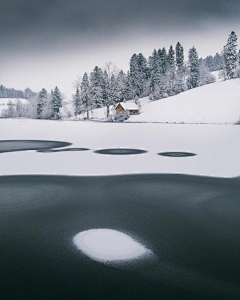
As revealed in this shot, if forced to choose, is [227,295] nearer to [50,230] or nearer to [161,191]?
[50,230]

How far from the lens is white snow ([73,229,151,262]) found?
4832 mm

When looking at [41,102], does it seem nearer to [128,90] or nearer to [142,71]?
[128,90]

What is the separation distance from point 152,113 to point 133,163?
60.7 meters

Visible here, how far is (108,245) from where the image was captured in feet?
17.2

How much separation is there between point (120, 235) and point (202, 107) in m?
65.9

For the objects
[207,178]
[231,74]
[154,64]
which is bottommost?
[207,178]

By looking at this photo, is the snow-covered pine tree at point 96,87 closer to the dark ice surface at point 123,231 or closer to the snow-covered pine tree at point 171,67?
the snow-covered pine tree at point 171,67

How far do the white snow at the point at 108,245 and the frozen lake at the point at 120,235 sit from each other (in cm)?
2

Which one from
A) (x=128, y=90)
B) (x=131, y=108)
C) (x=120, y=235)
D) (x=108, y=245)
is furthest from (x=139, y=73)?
(x=108, y=245)

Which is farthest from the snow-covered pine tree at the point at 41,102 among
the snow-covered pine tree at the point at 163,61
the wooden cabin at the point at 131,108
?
the snow-covered pine tree at the point at 163,61

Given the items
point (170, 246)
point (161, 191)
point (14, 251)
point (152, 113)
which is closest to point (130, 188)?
point (161, 191)

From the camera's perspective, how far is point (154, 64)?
111 metres

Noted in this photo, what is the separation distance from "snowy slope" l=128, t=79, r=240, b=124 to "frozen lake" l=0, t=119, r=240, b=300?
156 feet

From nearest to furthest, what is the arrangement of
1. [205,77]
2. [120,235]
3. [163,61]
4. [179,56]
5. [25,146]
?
[120,235] → [25,146] → [205,77] → [163,61] → [179,56]
